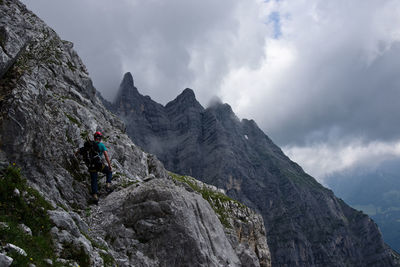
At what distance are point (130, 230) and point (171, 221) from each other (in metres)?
2.61

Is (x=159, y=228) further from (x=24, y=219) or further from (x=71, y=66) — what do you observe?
(x=71, y=66)

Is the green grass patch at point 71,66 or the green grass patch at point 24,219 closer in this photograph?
the green grass patch at point 24,219

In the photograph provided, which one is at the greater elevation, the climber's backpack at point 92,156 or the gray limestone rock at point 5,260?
the climber's backpack at point 92,156

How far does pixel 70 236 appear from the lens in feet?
38.2

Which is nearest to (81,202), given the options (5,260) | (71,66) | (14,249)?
(14,249)

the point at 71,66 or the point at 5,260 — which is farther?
the point at 71,66

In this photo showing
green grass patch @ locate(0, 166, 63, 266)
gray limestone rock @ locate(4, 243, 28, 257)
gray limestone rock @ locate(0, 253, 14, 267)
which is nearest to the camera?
gray limestone rock @ locate(0, 253, 14, 267)

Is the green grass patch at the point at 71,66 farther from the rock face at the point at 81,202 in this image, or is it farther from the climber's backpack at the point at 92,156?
the climber's backpack at the point at 92,156

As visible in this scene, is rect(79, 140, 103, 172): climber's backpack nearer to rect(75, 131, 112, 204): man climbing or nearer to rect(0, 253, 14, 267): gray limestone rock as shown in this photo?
rect(75, 131, 112, 204): man climbing

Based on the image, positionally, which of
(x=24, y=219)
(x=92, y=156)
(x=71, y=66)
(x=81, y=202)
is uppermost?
(x=71, y=66)

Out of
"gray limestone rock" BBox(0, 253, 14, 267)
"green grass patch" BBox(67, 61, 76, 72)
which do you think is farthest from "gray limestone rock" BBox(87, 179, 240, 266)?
"green grass patch" BBox(67, 61, 76, 72)

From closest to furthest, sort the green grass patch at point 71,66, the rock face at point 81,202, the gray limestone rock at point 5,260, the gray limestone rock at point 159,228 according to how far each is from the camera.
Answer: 1. the gray limestone rock at point 5,260
2. the rock face at point 81,202
3. the gray limestone rock at point 159,228
4. the green grass patch at point 71,66

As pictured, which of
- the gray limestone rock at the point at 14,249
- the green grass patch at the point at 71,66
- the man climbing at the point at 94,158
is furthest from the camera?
the green grass patch at the point at 71,66

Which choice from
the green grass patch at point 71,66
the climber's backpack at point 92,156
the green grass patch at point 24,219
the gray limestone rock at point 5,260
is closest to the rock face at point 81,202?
the green grass patch at point 24,219
